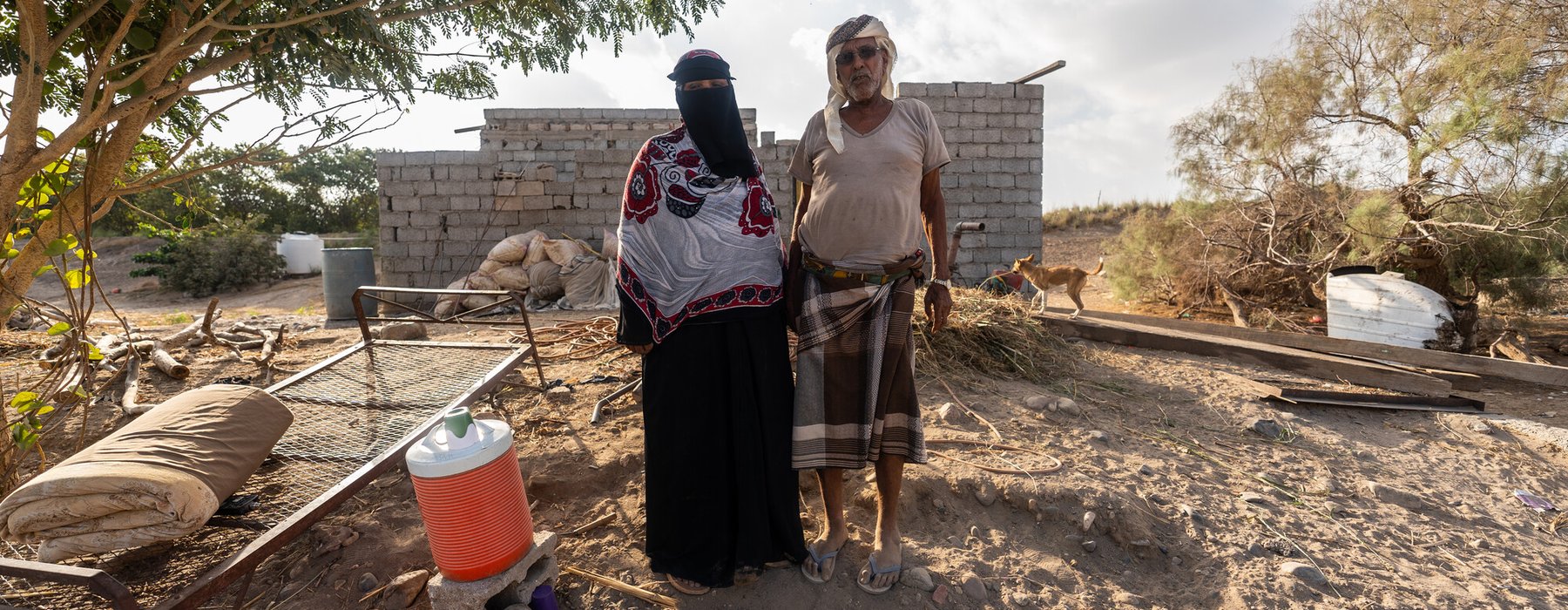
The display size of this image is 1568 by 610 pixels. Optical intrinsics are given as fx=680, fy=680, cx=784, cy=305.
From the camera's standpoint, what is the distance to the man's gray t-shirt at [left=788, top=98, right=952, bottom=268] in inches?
79.4

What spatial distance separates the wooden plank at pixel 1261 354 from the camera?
4.31m

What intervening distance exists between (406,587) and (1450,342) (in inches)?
297

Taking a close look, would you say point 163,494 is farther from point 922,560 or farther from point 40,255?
point 922,560

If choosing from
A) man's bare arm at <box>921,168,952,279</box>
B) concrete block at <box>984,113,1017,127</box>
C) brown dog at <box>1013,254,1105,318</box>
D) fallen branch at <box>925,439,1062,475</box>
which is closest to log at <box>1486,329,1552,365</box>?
brown dog at <box>1013,254,1105,318</box>

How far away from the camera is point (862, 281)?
2062 mm

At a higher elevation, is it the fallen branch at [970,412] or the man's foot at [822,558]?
the fallen branch at [970,412]

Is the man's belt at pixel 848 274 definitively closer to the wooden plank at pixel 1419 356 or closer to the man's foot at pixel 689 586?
the man's foot at pixel 689 586

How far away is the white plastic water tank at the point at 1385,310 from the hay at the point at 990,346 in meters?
3.12

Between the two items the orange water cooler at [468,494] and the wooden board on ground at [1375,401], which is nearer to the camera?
the orange water cooler at [468,494]

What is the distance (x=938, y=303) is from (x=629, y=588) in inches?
51.5

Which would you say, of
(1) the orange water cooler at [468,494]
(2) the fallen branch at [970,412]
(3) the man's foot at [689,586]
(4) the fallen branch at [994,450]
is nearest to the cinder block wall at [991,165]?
(2) the fallen branch at [970,412]

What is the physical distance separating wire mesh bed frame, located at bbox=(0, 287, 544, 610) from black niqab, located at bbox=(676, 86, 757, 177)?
153 centimetres

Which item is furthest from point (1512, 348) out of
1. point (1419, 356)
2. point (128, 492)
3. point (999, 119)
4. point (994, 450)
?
point (128, 492)

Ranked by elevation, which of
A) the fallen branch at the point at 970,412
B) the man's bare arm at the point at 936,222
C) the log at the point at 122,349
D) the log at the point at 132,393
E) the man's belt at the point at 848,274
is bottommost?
the fallen branch at the point at 970,412
